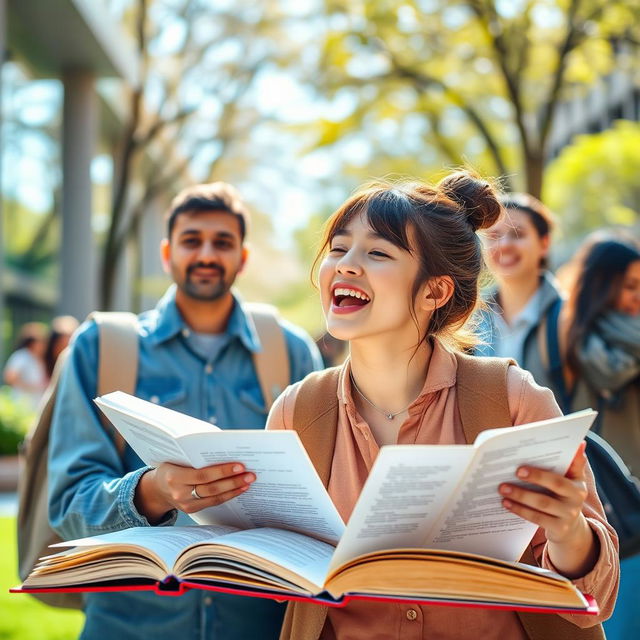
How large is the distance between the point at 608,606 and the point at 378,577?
2.22ft

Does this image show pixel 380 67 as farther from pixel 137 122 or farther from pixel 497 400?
pixel 497 400

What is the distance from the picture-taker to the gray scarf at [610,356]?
4.24 metres

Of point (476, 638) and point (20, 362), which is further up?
point (476, 638)

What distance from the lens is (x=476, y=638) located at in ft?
7.80

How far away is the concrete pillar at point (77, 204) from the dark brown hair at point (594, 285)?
1713 cm

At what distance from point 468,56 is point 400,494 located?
13102mm

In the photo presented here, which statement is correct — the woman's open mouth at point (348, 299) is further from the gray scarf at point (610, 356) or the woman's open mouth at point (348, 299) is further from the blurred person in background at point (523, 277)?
the blurred person in background at point (523, 277)

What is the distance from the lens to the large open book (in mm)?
1947

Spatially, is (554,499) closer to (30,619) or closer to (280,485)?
(280,485)

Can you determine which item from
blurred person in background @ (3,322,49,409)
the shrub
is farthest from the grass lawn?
blurred person in background @ (3,322,49,409)

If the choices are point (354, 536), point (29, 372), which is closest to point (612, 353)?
point (354, 536)

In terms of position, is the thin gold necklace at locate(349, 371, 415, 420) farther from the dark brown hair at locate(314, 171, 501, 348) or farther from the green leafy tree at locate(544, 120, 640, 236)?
the green leafy tree at locate(544, 120, 640, 236)

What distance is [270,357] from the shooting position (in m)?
3.95

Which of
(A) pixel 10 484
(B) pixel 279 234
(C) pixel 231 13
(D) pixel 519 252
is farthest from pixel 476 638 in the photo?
(B) pixel 279 234
